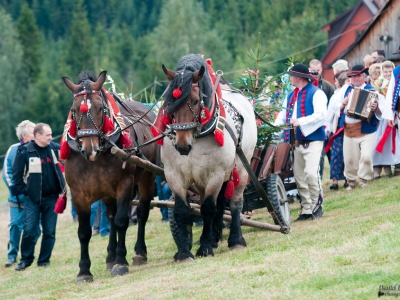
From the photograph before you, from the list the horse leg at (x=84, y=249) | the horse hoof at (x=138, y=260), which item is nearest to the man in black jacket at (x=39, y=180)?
the horse hoof at (x=138, y=260)

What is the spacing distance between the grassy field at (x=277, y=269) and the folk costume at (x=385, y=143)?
175cm

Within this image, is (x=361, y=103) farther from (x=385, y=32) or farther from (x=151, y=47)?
(x=151, y=47)

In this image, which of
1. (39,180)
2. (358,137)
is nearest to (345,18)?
(358,137)

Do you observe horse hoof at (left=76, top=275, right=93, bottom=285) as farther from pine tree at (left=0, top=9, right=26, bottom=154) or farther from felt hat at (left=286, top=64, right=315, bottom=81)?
pine tree at (left=0, top=9, right=26, bottom=154)

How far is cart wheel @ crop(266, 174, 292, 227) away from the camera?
10.4 meters

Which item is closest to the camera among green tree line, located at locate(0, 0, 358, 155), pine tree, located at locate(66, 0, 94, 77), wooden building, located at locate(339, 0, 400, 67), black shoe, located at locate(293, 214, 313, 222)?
black shoe, located at locate(293, 214, 313, 222)

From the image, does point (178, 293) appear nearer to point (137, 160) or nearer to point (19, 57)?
point (137, 160)

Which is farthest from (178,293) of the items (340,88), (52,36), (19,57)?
(52,36)

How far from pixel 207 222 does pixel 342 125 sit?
5.92 metres

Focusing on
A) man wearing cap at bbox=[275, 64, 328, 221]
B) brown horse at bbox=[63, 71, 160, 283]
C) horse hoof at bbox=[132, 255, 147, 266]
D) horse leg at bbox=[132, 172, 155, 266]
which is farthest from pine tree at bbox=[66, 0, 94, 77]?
brown horse at bbox=[63, 71, 160, 283]

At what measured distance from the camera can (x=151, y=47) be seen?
7275cm

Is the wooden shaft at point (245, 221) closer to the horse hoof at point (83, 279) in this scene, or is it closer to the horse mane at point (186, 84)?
the horse hoof at point (83, 279)

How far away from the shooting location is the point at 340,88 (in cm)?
1428

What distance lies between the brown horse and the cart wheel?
181cm
